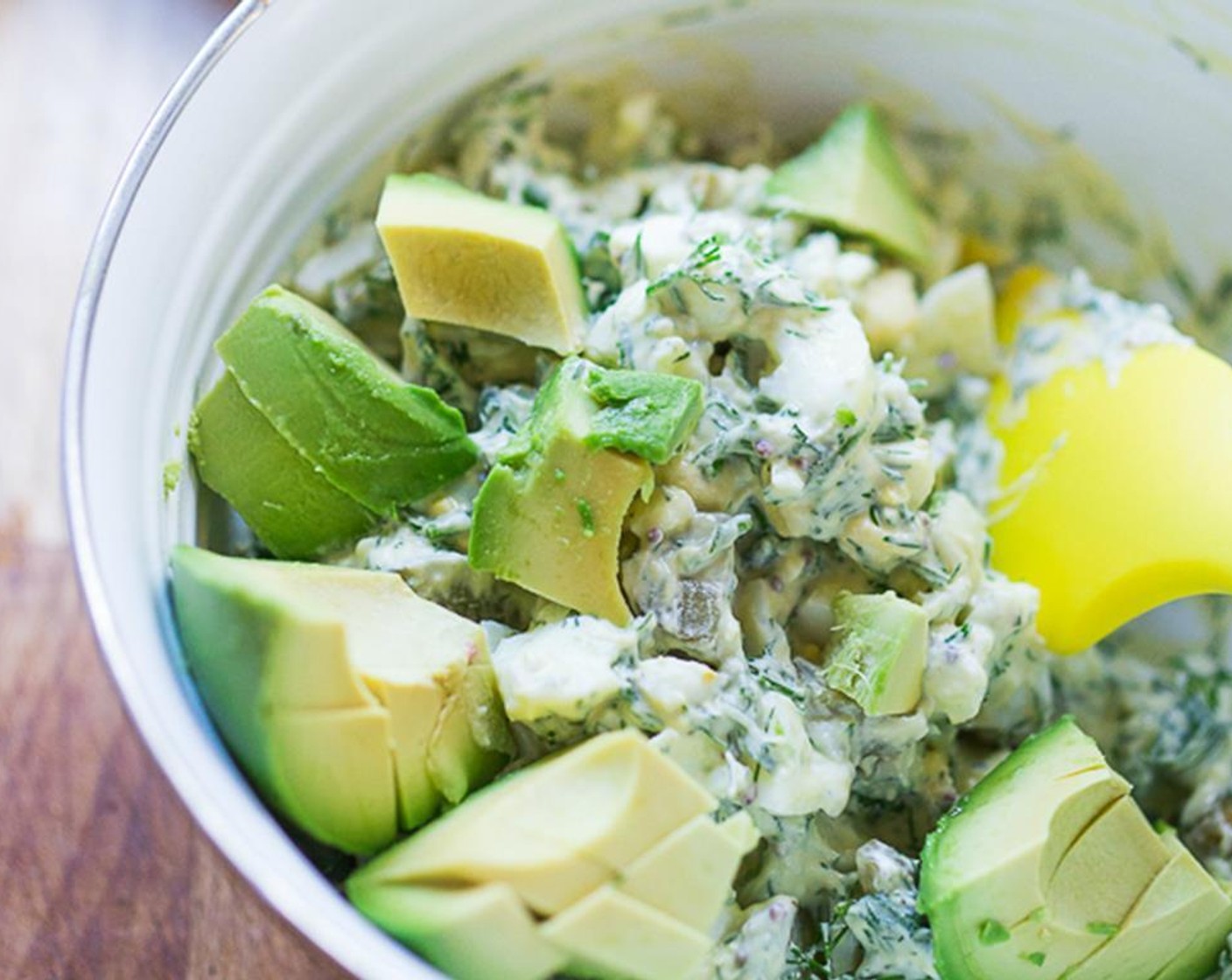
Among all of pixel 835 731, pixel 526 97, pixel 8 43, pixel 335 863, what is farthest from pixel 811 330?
pixel 8 43

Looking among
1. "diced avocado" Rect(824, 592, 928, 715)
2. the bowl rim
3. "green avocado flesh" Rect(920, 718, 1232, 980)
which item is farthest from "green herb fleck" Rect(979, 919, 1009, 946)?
the bowl rim

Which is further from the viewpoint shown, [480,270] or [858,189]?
[858,189]

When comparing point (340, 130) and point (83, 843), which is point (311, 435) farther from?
point (83, 843)

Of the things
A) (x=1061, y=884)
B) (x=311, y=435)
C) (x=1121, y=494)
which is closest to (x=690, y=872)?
(x=1061, y=884)

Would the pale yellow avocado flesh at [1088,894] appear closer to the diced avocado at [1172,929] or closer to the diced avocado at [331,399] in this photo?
the diced avocado at [1172,929]

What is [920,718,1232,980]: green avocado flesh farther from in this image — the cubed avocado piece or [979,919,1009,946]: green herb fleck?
the cubed avocado piece

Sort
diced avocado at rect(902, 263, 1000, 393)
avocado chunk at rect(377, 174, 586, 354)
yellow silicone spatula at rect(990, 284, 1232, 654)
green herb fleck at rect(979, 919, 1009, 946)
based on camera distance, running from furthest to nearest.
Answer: diced avocado at rect(902, 263, 1000, 393) < yellow silicone spatula at rect(990, 284, 1232, 654) < avocado chunk at rect(377, 174, 586, 354) < green herb fleck at rect(979, 919, 1009, 946)

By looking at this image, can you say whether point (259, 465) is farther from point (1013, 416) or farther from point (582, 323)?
point (1013, 416)
